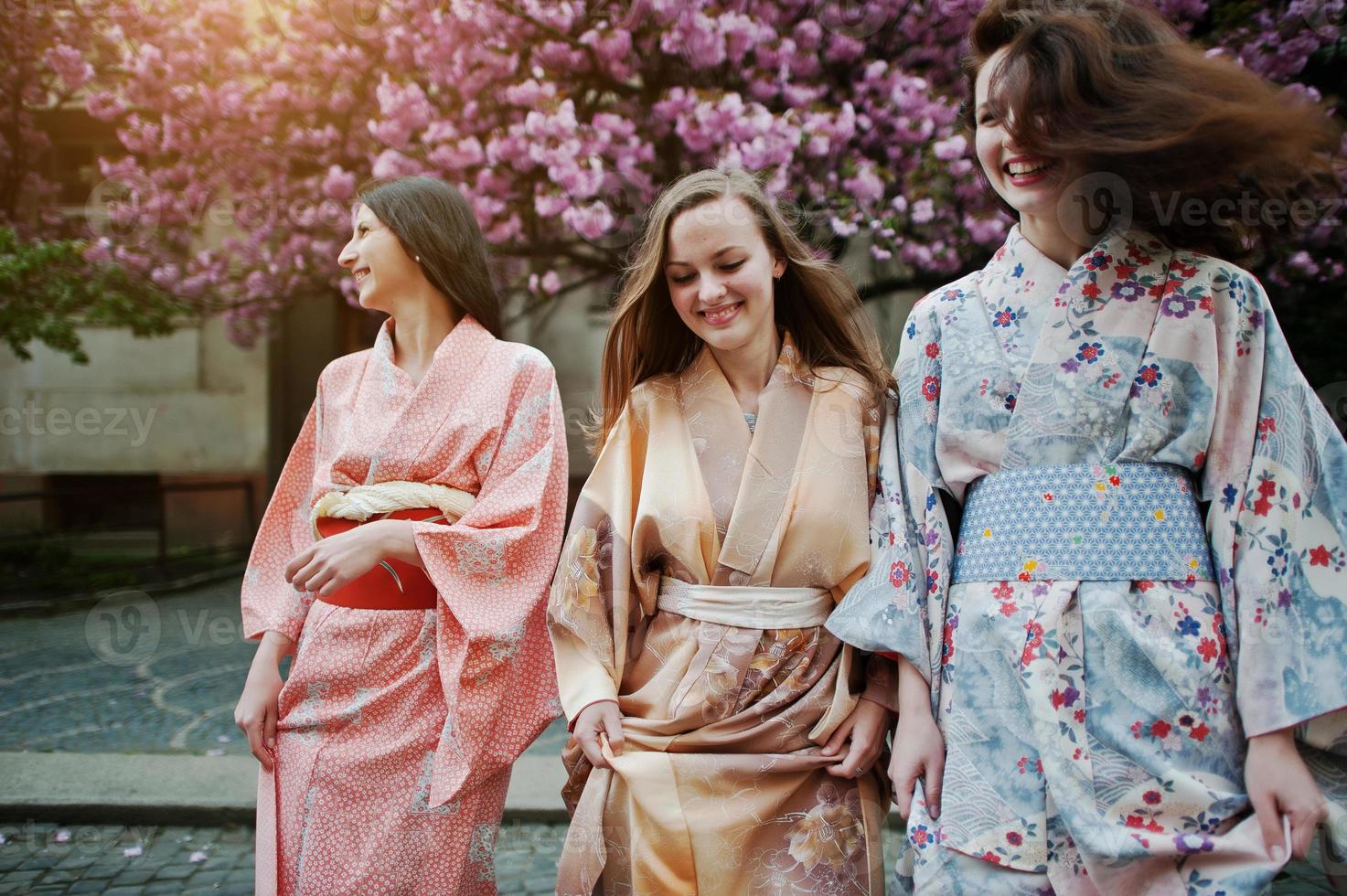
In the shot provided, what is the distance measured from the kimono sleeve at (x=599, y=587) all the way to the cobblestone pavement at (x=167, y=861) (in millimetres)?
1699

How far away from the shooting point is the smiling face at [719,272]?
89.8 inches

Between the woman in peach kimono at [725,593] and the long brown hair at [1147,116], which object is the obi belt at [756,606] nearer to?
the woman in peach kimono at [725,593]

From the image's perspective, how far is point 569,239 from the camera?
6.84 meters

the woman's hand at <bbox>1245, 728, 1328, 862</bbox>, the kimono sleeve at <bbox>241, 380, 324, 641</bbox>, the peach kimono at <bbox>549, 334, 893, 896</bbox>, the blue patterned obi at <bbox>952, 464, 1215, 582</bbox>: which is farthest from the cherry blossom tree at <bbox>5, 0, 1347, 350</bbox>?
the woman's hand at <bbox>1245, 728, 1328, 862</bbox>

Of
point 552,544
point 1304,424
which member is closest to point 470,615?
point 552,544

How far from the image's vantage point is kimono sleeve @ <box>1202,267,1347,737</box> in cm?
175

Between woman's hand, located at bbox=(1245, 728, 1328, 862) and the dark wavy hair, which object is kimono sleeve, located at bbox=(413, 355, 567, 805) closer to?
the dark wavy hair

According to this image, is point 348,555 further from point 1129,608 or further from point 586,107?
point 586,107

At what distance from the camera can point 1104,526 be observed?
72.8 inches

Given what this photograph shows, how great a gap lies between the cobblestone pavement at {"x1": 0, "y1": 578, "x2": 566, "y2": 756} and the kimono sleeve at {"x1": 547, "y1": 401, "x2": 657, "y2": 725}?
3000 millimetres

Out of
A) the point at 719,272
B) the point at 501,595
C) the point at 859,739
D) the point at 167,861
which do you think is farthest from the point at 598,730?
the point at 167,861

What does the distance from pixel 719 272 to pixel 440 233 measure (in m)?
0.78

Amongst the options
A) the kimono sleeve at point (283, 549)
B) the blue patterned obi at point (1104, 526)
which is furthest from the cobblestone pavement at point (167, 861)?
the blue patterned obi at point (1104, 526)

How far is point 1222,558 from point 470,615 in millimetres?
1533
